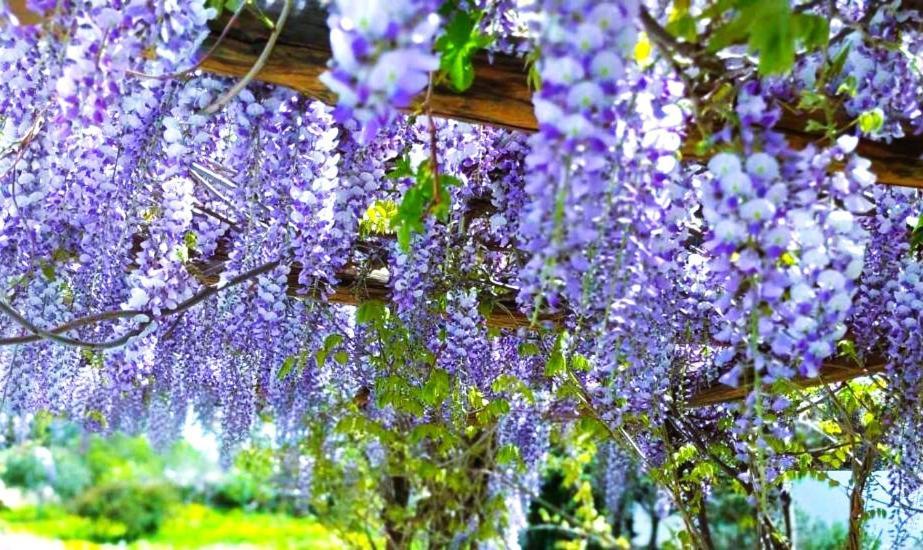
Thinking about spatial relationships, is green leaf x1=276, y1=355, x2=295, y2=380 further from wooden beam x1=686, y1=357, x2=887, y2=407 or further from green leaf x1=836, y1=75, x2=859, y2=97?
green leaf x1=836, y1=75, x2=859, y2=97

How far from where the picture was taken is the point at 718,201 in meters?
1.53

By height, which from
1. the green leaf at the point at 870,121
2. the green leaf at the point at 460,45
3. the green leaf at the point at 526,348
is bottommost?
the green leaf at the point at 526,348

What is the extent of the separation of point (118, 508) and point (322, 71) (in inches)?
470

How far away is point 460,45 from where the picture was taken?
166 centimetres

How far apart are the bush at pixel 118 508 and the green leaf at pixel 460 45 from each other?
12.0m

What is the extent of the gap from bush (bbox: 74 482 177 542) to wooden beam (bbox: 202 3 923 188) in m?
11.7

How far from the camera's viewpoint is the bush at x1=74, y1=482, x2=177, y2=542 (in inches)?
504

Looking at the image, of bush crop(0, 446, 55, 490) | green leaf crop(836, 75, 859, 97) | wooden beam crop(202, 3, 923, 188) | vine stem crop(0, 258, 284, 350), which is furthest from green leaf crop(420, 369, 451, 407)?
bush crop(0, 446, 55, 490)

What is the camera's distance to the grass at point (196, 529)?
12.3 metres

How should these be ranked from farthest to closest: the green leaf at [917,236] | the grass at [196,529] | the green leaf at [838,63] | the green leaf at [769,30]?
the grass at [196,529], the green leaf at [917,236], the green leaf at [838,63], the green leaf at [769,30]

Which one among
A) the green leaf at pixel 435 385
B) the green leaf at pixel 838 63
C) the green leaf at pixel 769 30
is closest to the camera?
the green leaf at pixel 769 30

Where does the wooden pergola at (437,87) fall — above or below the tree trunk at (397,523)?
above

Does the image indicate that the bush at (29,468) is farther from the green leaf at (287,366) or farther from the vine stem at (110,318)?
the vine stem at (110,318)

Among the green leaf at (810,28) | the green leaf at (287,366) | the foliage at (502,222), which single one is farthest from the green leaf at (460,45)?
the green leaf at (287,366)
